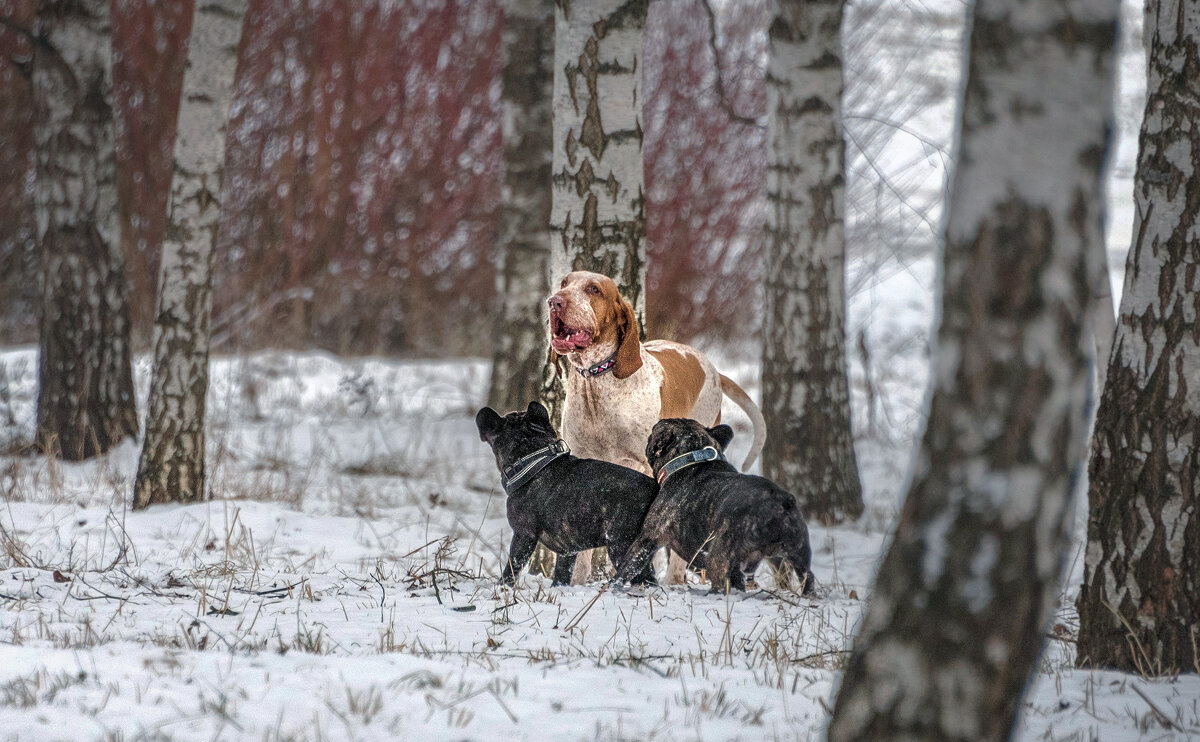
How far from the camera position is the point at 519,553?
4453 millimetres

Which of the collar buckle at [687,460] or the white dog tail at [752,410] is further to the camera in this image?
the white dog tail at [752,410]

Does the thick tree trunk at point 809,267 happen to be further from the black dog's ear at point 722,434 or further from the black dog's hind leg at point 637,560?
the black dog's hind leg at point 637,560

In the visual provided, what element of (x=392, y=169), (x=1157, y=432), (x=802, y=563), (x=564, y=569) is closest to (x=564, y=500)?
(x=564, y=569)

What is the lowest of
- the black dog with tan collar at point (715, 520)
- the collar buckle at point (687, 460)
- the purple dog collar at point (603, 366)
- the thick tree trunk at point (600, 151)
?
the black dog with tan collar at point (715, 520)

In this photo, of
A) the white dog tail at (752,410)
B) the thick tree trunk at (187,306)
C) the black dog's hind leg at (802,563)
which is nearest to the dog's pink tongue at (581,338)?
the black dog's hind leg at (802,563)

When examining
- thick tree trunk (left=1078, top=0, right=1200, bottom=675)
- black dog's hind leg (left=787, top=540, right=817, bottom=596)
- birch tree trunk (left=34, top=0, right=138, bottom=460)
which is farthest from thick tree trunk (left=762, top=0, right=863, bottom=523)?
birch tree trunk (left=34, top=0, right=138, bottom=460)

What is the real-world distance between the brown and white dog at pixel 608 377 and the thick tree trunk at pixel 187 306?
241cm

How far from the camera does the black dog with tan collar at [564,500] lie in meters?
4.34

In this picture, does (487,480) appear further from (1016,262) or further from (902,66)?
(902,66)

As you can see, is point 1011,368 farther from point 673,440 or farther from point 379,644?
point 673,440

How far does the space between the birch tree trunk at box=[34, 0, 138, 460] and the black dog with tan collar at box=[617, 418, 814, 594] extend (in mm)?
4918

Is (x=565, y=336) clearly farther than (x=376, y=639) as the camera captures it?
Yes

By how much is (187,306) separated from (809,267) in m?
3.88

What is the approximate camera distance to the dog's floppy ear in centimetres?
462
